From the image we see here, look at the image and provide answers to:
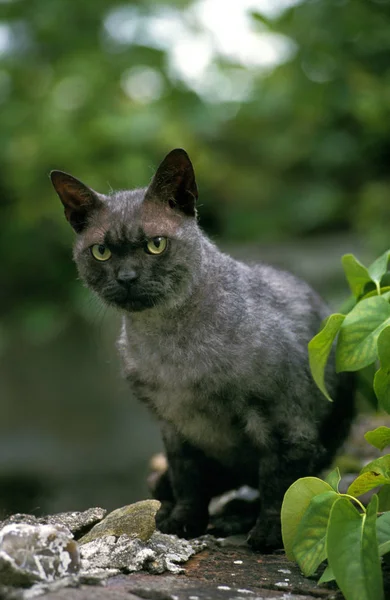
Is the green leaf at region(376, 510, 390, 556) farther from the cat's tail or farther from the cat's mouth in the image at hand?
the cat's mouth

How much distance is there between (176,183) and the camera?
3018mm

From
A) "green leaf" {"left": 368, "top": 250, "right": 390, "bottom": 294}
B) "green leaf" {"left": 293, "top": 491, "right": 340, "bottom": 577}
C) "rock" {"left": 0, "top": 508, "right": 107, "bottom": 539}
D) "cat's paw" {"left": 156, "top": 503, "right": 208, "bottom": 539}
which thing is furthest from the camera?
"cat's paw" {"left": 156, "top": 503, "right": 208, "bottom": 539}

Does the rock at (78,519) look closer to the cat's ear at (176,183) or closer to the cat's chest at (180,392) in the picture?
the cat's chest at (180,392)

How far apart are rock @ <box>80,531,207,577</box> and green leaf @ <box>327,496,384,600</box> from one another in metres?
0.66

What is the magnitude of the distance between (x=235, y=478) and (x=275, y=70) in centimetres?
562

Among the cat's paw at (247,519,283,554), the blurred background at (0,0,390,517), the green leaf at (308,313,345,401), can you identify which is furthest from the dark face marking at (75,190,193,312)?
the blurred background at (0,0,390,517)

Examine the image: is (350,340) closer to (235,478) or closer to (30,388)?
(235,478)

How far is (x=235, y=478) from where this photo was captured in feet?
11.5

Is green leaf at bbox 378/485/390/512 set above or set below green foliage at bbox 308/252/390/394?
below

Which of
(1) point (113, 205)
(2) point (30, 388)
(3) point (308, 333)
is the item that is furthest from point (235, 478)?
(2) point (30, 388)

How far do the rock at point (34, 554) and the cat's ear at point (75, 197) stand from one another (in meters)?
1.35

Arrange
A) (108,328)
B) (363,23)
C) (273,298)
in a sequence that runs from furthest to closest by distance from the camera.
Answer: (108,328), (363,23), (273,298)

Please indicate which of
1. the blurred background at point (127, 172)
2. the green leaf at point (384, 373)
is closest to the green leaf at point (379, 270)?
the green leaf at point (384, 373)

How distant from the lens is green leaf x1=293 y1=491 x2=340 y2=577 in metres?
2.33
